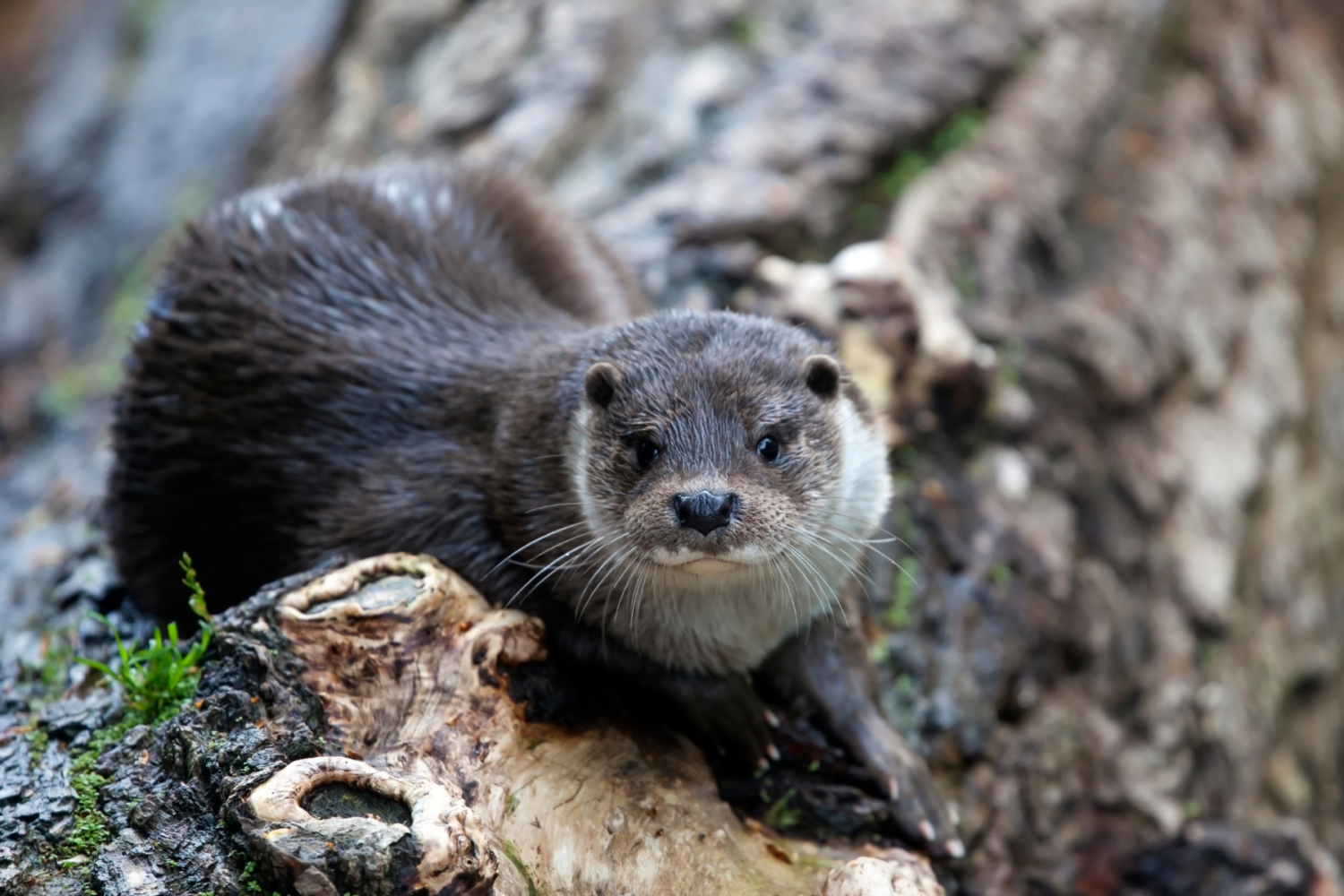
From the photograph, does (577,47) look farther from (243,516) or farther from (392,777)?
(392,777)

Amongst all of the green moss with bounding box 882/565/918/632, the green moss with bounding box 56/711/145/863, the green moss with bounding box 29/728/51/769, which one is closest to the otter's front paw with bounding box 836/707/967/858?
the green moss with bounding box 882/565/918/632

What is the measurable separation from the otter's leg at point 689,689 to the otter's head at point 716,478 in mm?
41

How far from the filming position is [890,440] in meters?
3.97

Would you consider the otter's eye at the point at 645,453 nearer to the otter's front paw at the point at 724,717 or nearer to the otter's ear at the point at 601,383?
the otter's ear at the point at 601,383

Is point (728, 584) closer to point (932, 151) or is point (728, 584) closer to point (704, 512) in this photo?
point (704, 512)

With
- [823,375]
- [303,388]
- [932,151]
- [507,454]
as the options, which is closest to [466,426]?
[507,454]

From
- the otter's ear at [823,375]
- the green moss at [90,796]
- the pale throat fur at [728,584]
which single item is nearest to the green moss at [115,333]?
the green moss at [90,796]

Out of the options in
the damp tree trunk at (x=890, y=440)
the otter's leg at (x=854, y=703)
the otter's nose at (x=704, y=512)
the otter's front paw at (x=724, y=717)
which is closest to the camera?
the damp tree trunk at (x=890, y=440)

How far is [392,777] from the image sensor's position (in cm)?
225

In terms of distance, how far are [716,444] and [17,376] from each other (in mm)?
4485

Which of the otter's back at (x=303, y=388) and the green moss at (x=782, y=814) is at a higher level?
the otter's back at (x=303, y=388)

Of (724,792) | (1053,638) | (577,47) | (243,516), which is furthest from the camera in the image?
(577,47)

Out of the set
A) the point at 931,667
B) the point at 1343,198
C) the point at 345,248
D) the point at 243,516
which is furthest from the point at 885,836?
the point at 1343,198

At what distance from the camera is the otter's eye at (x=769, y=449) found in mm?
2844
